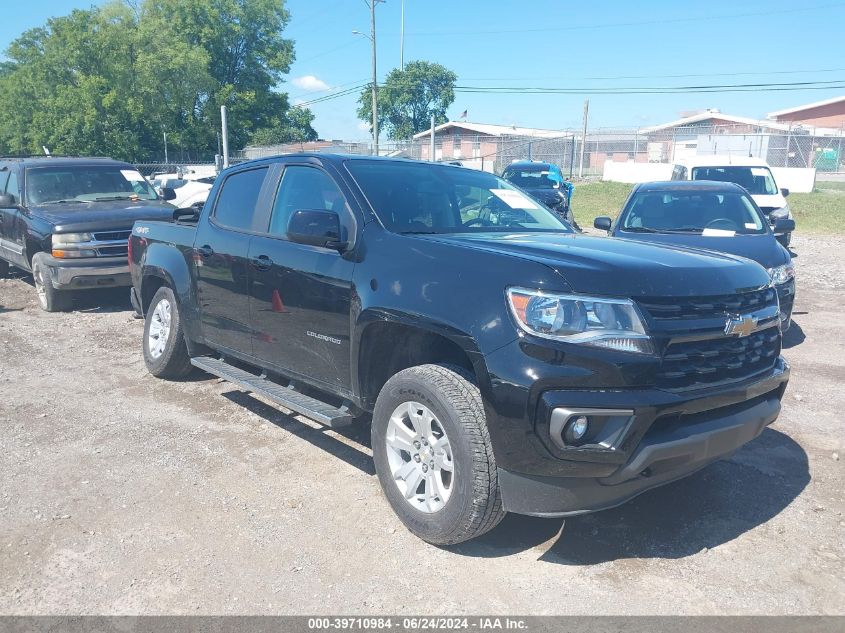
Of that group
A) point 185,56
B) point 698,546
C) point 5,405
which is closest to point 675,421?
point 698,546

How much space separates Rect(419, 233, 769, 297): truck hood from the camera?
3.18m

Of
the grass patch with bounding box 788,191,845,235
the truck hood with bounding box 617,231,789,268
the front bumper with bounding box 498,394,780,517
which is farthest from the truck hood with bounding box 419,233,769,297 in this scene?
the grass patch with bounding box 788,191,845,235

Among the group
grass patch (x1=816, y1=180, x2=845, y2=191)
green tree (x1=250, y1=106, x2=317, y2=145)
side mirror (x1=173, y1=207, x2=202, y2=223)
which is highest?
green tree (x1=250, y1=106, x2=317, y2=145)

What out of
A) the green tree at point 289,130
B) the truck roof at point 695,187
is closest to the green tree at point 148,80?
the green tree at point 289,130

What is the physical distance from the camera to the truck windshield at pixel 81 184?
10039 mm

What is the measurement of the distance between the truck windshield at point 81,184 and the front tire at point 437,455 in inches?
315

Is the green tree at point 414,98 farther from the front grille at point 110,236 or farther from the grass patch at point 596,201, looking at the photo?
the front grille at point 110,236

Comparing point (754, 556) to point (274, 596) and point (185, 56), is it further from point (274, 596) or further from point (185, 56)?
point (185, 56)

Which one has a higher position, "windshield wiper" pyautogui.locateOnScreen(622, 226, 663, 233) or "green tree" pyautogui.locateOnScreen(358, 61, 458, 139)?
"green tree" pyautogui.locateOnScreen(358, 61, 458, 139)

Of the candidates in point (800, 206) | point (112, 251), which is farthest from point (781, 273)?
point (800, 206)

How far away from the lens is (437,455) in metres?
3.50

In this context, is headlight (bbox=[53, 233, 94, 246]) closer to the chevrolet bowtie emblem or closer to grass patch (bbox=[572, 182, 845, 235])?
the chevrolet bowtie emblem

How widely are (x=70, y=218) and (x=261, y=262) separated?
5.62m

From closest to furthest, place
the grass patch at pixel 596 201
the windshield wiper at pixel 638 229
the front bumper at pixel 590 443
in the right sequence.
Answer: the front bumper at pixel 590 443, the windshield wiper at pixel 638 229, the grass patch at pixel 596 201
